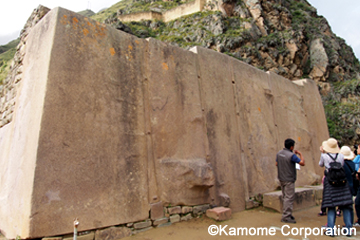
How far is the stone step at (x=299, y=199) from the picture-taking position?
5.70 meters

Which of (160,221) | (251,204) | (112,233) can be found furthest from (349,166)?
(112,233)

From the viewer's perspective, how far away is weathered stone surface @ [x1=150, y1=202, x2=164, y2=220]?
4.09 m

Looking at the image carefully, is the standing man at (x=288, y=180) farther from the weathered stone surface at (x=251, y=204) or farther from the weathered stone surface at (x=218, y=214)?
the weathered stone surface at (x=218, y=214)

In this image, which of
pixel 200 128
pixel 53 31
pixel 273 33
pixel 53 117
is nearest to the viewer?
pixel 53 117

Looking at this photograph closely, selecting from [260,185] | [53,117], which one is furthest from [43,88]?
[260,185]

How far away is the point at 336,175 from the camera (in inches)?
163

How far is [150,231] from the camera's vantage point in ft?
12.8

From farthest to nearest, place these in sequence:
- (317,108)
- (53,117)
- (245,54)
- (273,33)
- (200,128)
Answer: (273,33) < (245,54) < (317,108) < (200,128) < (53,117)

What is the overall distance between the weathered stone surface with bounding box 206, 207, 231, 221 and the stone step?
155 cm

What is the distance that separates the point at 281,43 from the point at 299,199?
2853cm

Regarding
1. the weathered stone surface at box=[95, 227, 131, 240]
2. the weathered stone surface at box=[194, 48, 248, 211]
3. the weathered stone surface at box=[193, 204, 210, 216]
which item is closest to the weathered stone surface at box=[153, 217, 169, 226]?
the weathered stone surface at box=[95, 227, 131, 240]

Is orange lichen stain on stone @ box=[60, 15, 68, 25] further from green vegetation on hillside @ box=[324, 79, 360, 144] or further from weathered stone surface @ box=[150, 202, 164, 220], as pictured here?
green vegetation on hillside @ box=[324, 79, 360, 144]

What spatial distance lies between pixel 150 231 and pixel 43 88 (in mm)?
2681

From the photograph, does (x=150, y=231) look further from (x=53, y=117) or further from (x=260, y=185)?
(x=260, y=185)
